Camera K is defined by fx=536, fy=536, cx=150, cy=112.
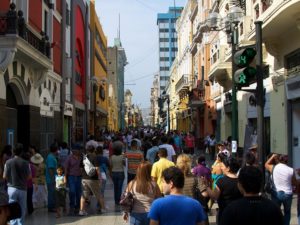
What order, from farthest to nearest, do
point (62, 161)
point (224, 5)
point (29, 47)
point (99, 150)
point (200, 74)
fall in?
1. point (200, 74)
2. point (224, 5)
3. point (29, 47)
4. point (62, 161)
5. point (99, 150)

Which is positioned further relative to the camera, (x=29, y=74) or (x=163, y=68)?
(x=163, y=68)

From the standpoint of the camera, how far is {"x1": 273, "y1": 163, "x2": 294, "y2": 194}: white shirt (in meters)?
8.80

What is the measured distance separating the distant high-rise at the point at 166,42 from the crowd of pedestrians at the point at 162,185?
141 meters

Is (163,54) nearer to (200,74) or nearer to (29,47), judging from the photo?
(200,74)

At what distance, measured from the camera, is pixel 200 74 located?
140 ft

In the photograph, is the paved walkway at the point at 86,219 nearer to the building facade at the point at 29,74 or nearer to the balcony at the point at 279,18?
the building facade at the point at 29,74

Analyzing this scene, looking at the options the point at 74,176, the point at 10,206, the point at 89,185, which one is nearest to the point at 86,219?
the point at 89,185

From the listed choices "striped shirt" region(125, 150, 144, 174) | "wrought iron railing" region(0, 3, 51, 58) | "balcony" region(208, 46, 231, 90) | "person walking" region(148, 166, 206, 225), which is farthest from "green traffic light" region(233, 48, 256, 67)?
"balcony" region(208, 46, 231, 90)

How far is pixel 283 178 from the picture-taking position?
8820 millimetres

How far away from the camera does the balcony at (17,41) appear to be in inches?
578

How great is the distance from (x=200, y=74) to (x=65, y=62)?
16.6m

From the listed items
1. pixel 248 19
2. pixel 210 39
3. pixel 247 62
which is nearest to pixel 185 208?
pixel 247 62

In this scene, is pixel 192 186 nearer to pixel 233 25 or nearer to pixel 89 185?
pixel 89 185

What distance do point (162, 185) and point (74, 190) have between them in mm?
4411
